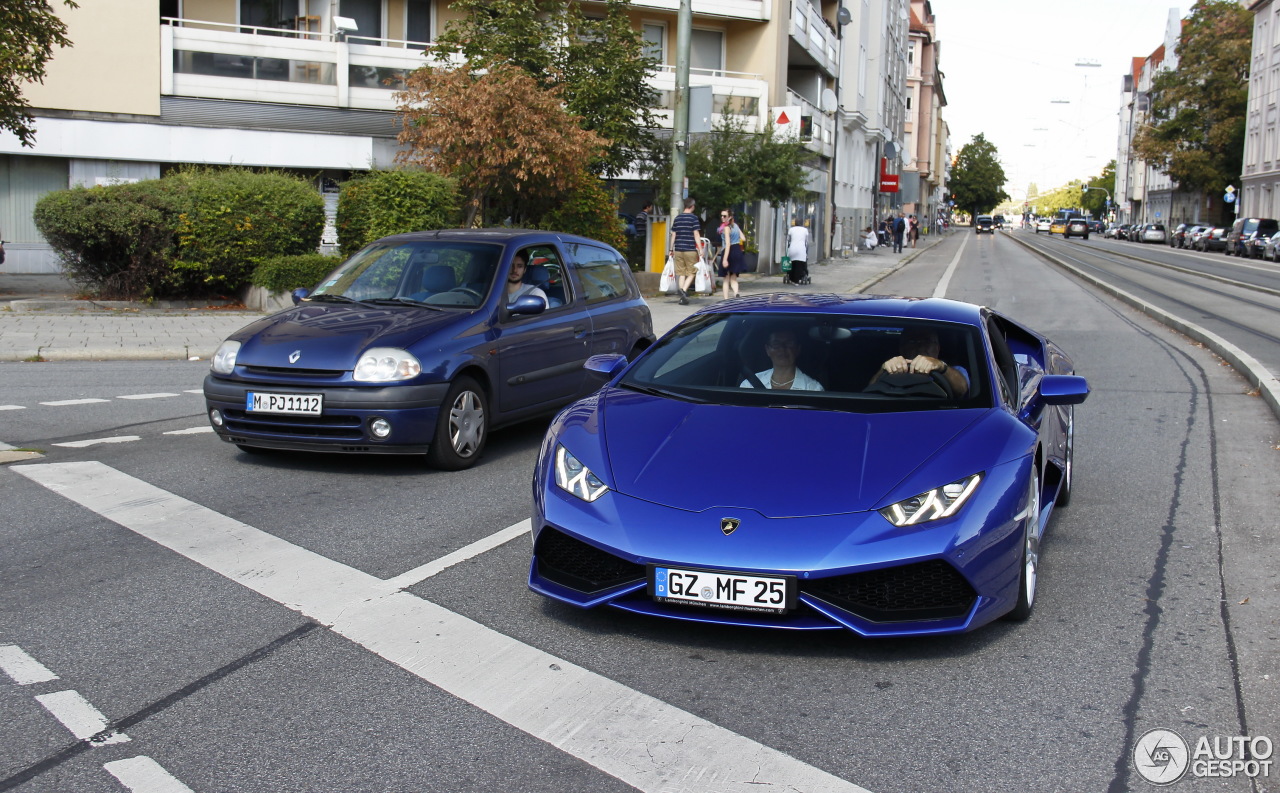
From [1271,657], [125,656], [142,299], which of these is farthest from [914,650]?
[142,299]

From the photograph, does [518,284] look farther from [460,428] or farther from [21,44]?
[21,44]

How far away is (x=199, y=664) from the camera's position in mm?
4227

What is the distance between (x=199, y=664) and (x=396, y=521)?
222cm

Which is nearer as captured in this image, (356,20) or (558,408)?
(558,408)

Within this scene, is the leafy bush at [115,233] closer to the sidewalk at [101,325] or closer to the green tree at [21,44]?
the sidewalk at [101,325]

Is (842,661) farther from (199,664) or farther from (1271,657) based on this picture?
(199,664)

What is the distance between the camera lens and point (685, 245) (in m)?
23.1

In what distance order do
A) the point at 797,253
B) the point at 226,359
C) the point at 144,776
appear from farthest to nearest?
the point at 797,253 < the point at 226,359 < the point at 144,776

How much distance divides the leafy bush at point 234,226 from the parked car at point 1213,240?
6742 cm

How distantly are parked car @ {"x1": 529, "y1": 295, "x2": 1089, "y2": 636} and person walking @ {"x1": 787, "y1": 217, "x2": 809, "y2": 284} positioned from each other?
2236cm

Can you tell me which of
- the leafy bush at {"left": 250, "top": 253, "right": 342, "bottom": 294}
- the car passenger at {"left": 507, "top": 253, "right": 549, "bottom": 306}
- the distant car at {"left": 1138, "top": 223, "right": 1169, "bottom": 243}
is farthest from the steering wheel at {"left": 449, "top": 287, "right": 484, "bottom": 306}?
the distant car at {"left": 1138, "top": 223, "right": 1169, "bottom": 243}

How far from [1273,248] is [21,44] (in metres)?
56.9

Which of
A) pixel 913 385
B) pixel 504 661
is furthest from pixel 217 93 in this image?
pixel 504 661

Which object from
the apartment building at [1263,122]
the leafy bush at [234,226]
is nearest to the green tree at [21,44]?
the leafy bush at [234,226]
